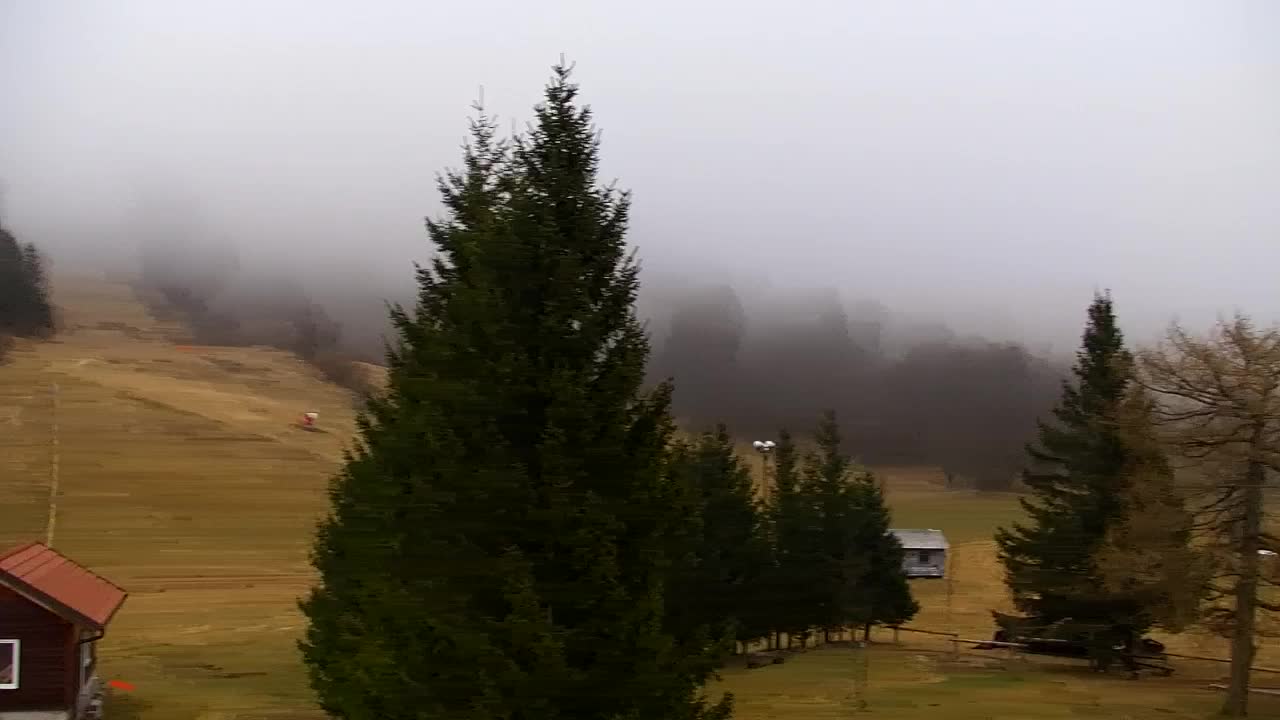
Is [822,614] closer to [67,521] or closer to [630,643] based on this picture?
[630,643]

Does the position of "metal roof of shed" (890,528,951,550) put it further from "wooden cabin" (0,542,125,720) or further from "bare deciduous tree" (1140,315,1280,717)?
"wooden cabin" (0,542,125,720)

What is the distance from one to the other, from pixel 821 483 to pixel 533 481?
45336mm

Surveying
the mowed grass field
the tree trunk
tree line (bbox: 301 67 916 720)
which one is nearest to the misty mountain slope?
the mowed grass field

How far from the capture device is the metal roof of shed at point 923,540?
3246 inches

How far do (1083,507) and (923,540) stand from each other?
48804 millimetres

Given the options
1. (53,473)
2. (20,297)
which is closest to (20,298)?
(20,297)

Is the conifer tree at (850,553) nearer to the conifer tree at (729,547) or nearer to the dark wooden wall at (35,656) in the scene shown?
the conifer tree at (729,547)

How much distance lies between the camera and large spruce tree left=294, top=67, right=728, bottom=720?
9500 millimetres

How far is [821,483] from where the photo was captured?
176ft

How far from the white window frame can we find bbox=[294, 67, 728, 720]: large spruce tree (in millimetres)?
15273

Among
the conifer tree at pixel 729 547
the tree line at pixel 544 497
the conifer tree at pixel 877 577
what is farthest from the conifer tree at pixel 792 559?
the tree line at pixel 544 497

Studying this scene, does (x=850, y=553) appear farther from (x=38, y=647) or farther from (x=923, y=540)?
(x=38, y=647)

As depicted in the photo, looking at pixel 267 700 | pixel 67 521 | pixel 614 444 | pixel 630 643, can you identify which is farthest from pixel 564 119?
pixel 67 521

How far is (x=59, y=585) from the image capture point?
77.3 feet
